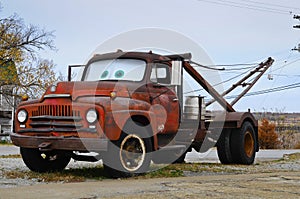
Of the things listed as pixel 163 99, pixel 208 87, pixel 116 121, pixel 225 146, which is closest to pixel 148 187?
pixel 116 121

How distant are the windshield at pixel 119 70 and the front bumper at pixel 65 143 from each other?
5.50 ft

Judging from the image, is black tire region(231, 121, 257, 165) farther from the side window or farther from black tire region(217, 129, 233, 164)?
the side window

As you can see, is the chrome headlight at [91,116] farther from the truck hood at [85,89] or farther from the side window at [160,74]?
the side window at [160,74]

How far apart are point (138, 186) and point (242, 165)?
18.3 feet

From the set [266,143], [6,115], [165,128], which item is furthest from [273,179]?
[6,115]

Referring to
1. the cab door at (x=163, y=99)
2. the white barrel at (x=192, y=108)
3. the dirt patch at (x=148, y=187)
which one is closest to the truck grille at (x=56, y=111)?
the dirt patch at (x=148, y=187)

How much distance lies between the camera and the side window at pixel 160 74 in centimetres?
928

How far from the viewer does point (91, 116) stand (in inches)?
305

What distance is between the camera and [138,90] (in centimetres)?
872

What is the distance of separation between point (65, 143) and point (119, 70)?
195 centimetres

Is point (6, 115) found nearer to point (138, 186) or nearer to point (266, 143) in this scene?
point (266, 143)

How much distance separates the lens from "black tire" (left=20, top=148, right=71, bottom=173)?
8980 mm

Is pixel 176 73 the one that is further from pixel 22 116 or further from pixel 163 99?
pixel 22 116

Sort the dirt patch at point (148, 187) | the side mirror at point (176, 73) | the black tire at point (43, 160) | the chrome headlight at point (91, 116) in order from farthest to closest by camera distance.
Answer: the side mirror at point (176, 73), the black tire at point (43, 160), the chrome headlight at point (91, 116), the dirt patch at point (148, 187)
